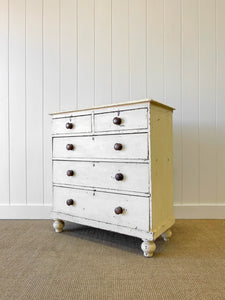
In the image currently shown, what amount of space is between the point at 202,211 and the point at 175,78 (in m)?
1.30

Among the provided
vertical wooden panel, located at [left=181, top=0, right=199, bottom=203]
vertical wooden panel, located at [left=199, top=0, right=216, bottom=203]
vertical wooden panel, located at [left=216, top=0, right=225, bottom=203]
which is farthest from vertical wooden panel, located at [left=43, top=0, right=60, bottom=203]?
vertical wooden panel, located at [left=216, top=0, right=225, bottom=203]

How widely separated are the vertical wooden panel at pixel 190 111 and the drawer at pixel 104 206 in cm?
80

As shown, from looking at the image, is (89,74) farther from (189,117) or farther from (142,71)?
(189,117)

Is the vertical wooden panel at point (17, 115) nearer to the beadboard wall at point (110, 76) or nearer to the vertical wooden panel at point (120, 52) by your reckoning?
the beadboard wall at point (110, 76)

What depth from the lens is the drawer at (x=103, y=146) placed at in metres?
1.14

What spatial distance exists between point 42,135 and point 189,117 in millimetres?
1467

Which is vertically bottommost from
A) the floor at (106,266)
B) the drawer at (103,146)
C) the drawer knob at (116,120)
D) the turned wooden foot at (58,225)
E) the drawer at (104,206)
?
the floor at (106,266)

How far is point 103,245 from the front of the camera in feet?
4.17

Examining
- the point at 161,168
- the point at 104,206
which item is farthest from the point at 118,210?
the point at 161,168

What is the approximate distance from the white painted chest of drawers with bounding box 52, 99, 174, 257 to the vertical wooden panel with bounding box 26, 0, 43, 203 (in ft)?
1.48

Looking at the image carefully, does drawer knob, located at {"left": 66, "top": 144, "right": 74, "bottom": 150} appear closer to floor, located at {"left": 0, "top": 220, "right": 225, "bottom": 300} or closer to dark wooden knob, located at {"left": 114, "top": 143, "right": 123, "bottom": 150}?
dark wooden knob, located at {"left": 114, "top": 143, "right": 123, "bottom": 150}

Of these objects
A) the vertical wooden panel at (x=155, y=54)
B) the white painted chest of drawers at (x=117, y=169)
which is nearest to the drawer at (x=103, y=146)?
the white painted chest of drawers at (x=117, y=169)

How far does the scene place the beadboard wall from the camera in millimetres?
1735

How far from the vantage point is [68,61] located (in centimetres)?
184
